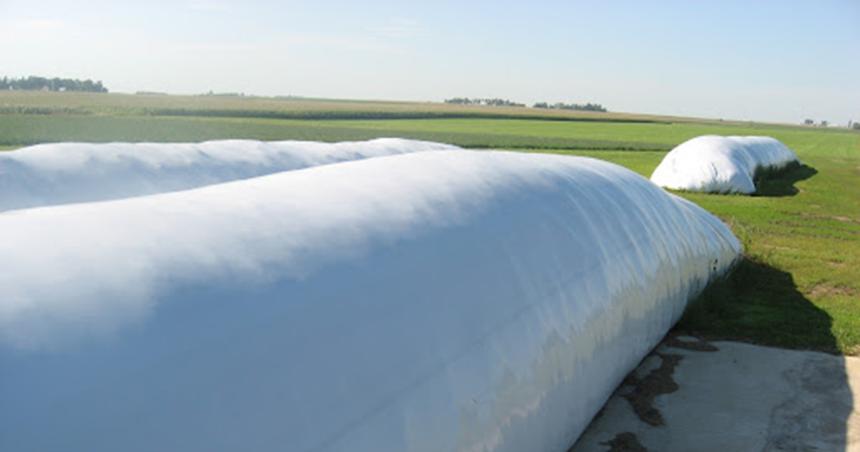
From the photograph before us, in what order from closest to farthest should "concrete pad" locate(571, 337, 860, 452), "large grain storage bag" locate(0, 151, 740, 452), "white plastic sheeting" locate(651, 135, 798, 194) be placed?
"large grain storage bag" locate(0, 151, 740, 452)
"concrete pad" locate(571, 337, 860, 452)
"white plastic sheeting" locate(651, 135, 798, 194)

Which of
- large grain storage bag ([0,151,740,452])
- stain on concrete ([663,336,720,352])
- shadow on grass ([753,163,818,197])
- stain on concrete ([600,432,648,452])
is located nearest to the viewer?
large grain storage bag ([0,151,740,452])

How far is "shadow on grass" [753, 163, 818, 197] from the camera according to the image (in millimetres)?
20170

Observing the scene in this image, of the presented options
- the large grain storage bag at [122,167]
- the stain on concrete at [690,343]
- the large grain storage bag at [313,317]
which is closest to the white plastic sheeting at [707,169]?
the stain on concrete at [690,343]

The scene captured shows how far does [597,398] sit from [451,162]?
1.57 meters

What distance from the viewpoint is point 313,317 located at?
100.0 inches

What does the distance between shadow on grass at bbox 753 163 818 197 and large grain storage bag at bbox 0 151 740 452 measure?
1652 cm

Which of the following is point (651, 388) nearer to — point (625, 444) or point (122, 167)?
point (625, 444)

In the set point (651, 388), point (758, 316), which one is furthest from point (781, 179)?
point (651, 388)

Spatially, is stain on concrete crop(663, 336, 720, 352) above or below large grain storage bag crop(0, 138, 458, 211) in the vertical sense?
below

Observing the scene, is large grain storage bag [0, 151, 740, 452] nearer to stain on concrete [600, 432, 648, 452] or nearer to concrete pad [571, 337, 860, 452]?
stain on concrete [600, 432, 648, 452]

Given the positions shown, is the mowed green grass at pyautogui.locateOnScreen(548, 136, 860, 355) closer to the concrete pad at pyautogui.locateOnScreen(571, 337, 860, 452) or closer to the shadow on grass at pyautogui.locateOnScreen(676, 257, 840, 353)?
the shadow on grass at pyautogui.locateOnScreen(676, 257, 840, 353)

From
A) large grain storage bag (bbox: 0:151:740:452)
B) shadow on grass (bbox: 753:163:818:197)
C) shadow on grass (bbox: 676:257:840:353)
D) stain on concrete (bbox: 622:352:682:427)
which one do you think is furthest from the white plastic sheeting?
large grain storage bag (bbox: 0:151:740:452)

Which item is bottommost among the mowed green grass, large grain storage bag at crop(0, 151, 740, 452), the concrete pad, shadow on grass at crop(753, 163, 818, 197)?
shadow on grass at crop(753, 163, 818, 197)

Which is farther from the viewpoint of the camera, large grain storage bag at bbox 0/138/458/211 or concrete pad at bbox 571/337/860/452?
large grain storage bag at bbox 0/138/458/211
